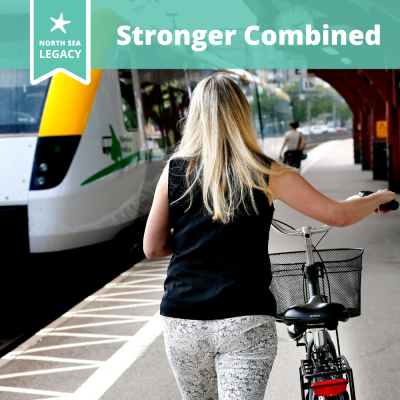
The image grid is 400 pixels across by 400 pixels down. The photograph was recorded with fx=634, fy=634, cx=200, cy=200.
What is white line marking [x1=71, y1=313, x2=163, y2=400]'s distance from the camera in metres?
3.85

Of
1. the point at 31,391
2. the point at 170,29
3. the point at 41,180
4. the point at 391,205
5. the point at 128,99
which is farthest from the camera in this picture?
the point at 170,29

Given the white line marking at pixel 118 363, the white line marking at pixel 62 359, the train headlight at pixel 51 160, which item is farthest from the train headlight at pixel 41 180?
the white line marking at pixel 62 359

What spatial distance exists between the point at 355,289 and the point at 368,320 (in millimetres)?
2738

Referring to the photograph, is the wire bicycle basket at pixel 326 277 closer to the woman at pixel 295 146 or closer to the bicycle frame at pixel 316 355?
the bicycle frame at pixel 316 355

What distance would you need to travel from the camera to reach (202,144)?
2.04m

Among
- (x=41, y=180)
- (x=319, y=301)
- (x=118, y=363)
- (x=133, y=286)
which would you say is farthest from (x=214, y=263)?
(x=41, y=180)

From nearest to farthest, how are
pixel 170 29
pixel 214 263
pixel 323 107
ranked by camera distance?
pixel 214 263
pixel 170 29
pixel 323 107

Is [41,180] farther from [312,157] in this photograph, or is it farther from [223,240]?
[312,157]

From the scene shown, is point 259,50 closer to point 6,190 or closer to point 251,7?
point 251,7

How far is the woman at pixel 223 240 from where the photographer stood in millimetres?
1981

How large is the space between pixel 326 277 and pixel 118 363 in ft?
7.33

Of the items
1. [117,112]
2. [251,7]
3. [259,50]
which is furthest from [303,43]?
[117,112]

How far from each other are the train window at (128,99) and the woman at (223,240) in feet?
19.2

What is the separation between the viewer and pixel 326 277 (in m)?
2.50
